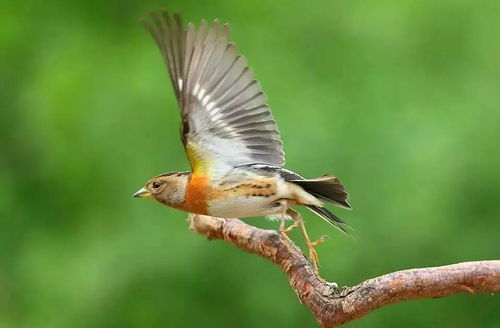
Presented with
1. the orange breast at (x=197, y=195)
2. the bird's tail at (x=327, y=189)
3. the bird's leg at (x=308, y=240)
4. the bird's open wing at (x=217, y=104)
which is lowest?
the bird's leg at (x=308, y=240)

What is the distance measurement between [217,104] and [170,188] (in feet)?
0.78

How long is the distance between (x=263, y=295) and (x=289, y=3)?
3.72 feet

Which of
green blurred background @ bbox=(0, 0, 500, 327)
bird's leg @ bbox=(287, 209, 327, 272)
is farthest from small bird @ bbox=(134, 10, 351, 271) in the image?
green blurred background @ bbox=(0, 0, 500, 327)

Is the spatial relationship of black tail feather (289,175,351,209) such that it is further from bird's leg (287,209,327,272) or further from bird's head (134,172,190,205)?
Result: bird's head (134,172,190,205)

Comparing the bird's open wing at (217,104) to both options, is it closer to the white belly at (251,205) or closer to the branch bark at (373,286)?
the white belly at (251,205)

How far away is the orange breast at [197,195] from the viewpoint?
2.37 meters

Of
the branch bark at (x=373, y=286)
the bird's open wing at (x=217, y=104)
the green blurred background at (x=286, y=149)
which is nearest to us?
the branch bark at (x=373, y=286)

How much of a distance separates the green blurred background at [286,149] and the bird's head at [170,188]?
0.61 m

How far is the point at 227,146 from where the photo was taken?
A: 2469 millimetres

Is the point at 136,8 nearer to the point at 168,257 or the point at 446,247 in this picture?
the point at 168,257

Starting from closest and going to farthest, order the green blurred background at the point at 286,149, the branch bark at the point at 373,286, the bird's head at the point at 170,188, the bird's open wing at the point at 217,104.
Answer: the branch bark at the point at 373,286, the bird's open wing at the point at 217,104, the bird's head at the point at 170,188, the green blurred background at the point at 286,149

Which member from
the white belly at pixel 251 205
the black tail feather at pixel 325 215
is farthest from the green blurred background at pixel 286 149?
the white belly at pixel 251 205

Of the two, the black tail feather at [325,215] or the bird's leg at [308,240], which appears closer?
the bird's leg at [308,240]

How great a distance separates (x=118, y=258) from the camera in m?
3.30
